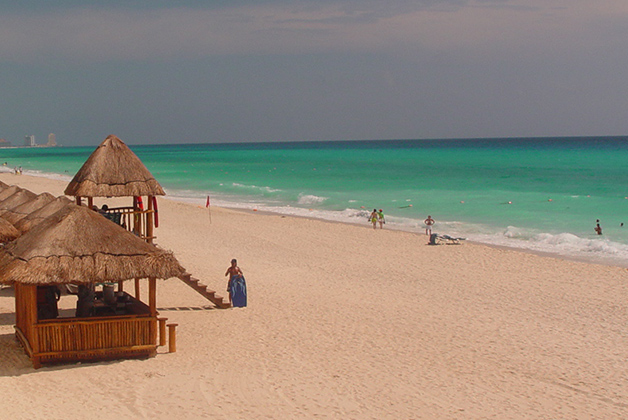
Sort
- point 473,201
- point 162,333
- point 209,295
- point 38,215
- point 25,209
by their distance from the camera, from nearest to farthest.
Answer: point 162,333 → point 38,215 → point 209,295 → point 25,209 → point 473,201

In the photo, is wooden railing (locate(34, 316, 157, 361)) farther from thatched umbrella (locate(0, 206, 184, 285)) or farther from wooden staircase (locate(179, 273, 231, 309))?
wooden staircase (locate(179, 273, 231, 309))

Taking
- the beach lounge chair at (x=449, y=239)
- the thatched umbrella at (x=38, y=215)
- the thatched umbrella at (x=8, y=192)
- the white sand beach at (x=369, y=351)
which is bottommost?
the white sand beach at (x=369, y=351)

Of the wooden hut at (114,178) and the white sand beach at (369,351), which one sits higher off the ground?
the wooden hut at (114,178)

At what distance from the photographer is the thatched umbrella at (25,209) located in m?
12.5

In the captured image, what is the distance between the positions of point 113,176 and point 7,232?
6.74ft

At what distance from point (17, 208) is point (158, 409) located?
24.9 feet

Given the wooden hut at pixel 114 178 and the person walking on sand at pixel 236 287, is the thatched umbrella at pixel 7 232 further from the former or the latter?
the person walking on sand at pixel 236 287

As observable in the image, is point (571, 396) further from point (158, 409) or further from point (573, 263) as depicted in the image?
point (573, 263)

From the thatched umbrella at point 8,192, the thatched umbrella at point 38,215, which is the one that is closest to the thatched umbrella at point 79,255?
the thatched umbrella at point 38,215

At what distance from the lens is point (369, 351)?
30.9 feet

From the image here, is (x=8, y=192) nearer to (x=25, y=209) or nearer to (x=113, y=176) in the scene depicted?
(x=25, y=209)

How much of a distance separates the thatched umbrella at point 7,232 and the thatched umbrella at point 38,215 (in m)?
0.20

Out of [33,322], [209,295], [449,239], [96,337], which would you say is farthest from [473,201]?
[33,322]

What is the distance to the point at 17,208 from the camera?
13.0m
